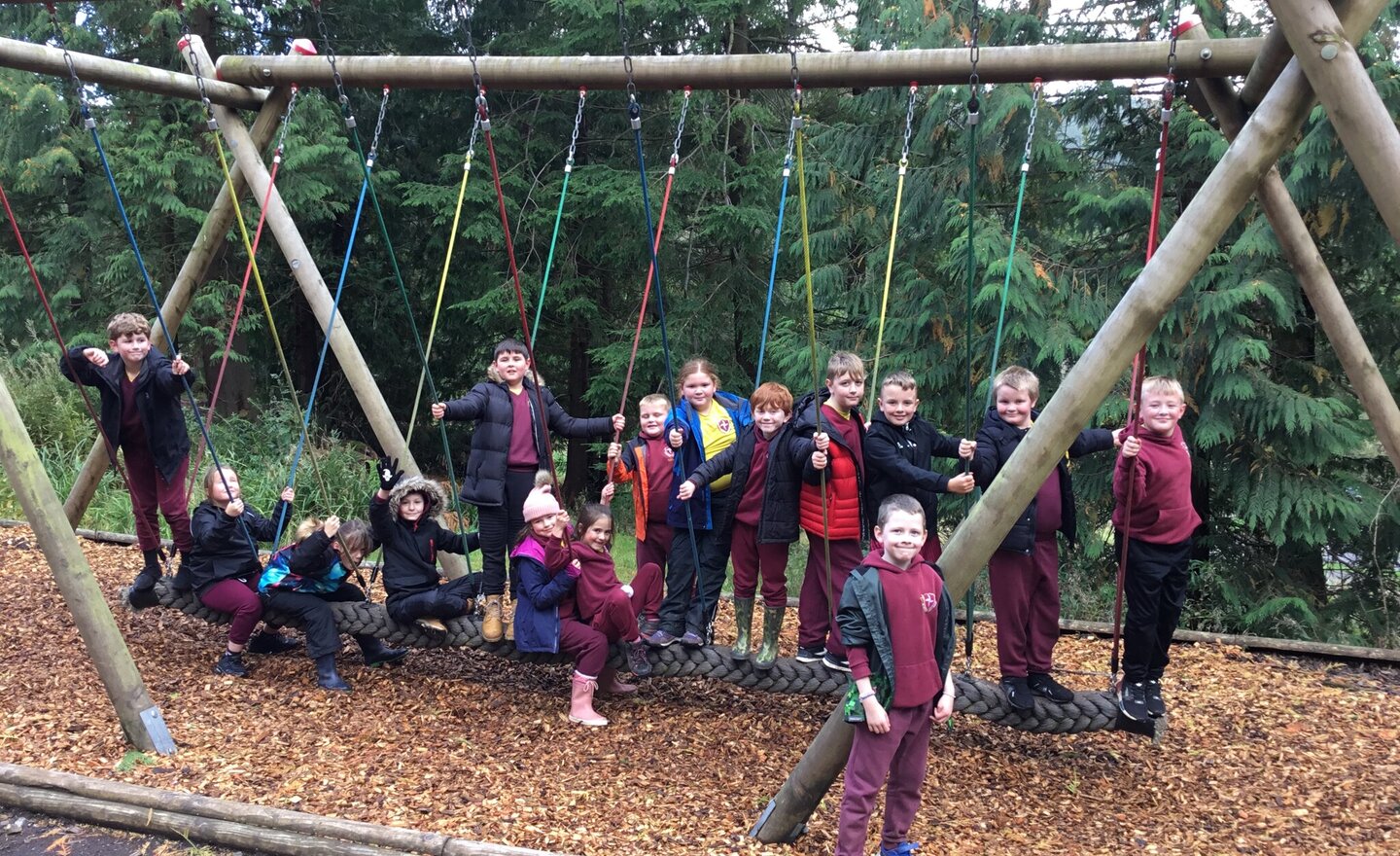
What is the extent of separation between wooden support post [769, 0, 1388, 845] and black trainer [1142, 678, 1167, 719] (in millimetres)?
1134

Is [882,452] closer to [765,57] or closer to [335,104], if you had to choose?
[765,57]

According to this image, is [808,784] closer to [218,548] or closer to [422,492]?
[422,492]

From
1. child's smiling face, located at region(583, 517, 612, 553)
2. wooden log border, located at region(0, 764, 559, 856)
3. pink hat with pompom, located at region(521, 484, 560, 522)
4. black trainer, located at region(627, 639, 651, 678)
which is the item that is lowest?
wooden log border, located at region(0, 764, 559, 856)

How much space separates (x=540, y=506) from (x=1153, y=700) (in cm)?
256

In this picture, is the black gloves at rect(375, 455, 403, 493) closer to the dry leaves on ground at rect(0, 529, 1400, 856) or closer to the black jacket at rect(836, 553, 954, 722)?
the dry leaves on ground at rect(0, 529, 1400, 856)

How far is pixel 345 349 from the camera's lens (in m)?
5.57

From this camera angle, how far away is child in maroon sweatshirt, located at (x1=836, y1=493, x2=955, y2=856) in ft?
10.8

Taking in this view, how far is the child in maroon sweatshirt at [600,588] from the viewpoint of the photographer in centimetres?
457

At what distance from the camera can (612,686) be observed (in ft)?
16.7

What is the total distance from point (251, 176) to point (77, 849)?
330cm

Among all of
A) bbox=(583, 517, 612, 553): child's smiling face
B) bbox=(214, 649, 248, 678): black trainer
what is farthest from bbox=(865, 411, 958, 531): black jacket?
bbox=(214, 649, 248, 678): black trainer

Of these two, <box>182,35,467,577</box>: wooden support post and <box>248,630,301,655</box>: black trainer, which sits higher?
<box>182,35,467,577</box>: wooden support post

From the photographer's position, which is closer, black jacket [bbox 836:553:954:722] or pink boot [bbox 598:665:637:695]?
black jacket [bbox 836:553:954:722]

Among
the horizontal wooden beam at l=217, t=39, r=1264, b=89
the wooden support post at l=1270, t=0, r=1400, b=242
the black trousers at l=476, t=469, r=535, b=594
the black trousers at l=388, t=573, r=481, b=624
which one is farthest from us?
the black trousers at l=476, t=469, r=535, b=594
